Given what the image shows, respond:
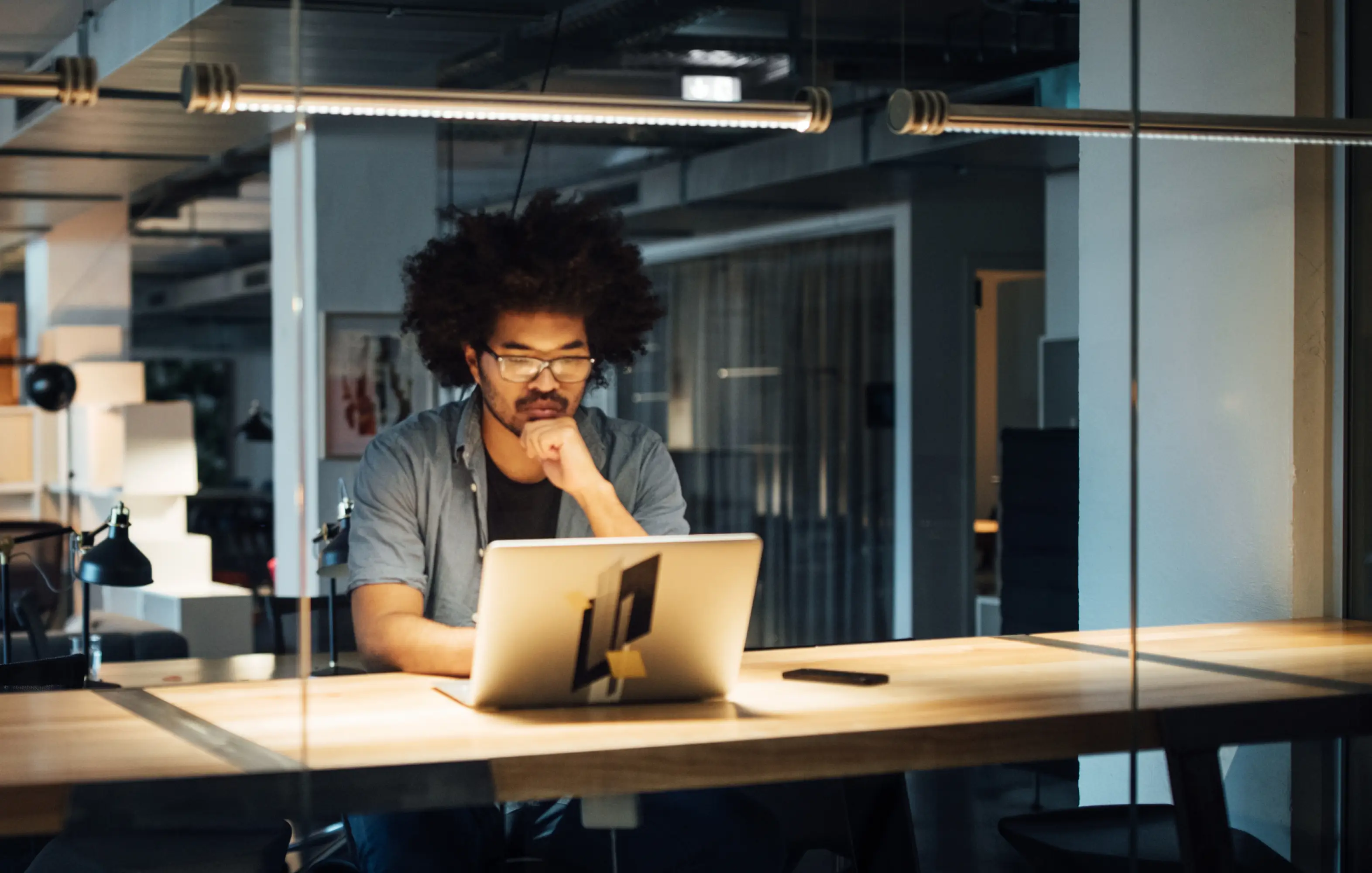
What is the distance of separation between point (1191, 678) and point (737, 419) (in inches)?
237

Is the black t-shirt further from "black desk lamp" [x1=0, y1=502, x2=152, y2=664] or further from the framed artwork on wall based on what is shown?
the framed artwork on wall

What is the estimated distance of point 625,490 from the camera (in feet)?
9.47

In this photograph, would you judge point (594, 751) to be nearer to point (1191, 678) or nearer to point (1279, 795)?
point (1191, 678)

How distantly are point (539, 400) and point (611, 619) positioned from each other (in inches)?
34.3

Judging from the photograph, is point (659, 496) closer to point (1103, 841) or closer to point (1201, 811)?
point (1103, 841)

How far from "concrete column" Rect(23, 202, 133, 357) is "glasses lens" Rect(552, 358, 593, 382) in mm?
5117

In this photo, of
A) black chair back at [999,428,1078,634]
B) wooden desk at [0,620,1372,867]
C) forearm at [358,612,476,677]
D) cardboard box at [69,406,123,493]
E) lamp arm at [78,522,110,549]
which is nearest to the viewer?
wooden desk at [0,620,1372,867]

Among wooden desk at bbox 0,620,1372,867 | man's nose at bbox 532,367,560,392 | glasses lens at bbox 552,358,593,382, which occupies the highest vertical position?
glasses lens at bbox 552,358,593,382

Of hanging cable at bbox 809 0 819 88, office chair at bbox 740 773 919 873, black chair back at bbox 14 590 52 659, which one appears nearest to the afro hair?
office chair at bbox 740 773 919 873

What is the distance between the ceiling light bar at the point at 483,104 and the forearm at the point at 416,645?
2.66ft

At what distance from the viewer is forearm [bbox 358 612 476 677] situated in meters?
2.26

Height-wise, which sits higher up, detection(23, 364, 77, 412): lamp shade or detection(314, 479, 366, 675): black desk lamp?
detection(23, 364, 77, 412): lamp shade

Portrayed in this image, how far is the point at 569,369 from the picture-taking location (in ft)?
9.04

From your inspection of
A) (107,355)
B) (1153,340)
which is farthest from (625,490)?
(107,355)
